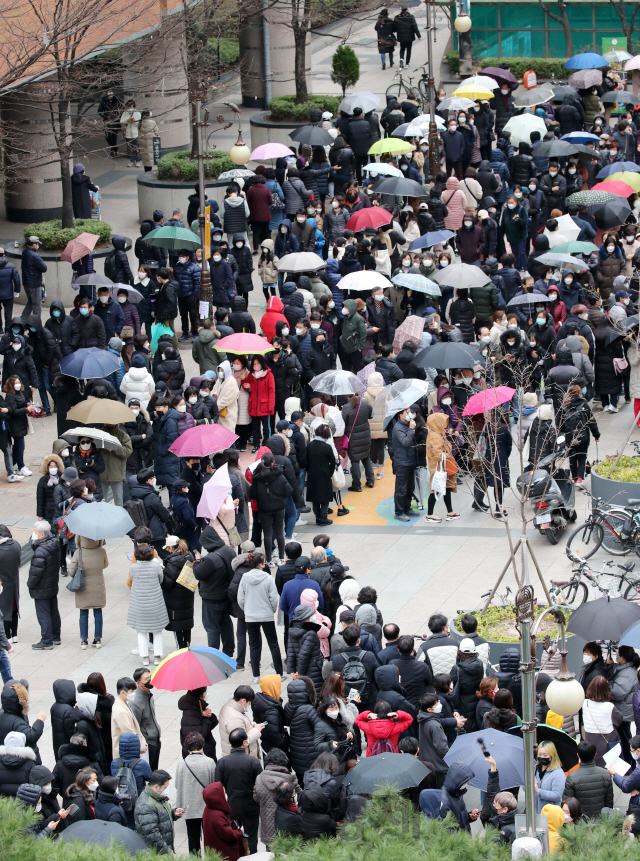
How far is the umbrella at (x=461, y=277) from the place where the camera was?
22.7 m

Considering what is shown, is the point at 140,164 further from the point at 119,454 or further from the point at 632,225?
the point at 119,454

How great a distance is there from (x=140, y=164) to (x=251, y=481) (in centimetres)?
2253

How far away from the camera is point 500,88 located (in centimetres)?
3659

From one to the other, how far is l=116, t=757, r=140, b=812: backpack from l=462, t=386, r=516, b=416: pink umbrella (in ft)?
24.8

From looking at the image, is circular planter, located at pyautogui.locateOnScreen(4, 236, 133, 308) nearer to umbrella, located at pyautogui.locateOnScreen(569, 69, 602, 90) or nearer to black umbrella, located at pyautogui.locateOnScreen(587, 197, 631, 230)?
black umbrella, located at pyautogui.locateOnScreen(587, 197, 631, 230)

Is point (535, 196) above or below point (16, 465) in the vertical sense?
above

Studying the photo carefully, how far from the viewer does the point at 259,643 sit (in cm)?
1554

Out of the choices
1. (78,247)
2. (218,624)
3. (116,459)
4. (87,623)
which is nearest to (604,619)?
(218,624)

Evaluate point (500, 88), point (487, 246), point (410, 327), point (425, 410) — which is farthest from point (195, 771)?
point (500, 88)

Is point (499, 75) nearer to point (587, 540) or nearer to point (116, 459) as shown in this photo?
point (116, 459)

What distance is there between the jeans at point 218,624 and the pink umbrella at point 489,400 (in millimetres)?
4229

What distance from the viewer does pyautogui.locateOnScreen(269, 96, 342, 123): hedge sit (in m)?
37.5

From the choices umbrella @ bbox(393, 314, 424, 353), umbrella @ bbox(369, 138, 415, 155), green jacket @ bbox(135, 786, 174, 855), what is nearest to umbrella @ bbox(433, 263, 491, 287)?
umbrella @ bbox(393, 314, 424, 353)

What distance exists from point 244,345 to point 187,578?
18.1 ft
